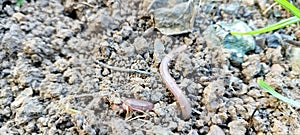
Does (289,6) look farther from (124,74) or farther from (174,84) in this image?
(124,74)

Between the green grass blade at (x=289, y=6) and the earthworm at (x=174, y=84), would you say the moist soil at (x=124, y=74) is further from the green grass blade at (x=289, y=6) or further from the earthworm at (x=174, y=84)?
the green grass blade at (x=289, y=6)

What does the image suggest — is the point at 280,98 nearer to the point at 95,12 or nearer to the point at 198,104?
the point at 198,104

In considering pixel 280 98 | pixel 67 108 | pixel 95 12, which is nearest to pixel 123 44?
pixel 95 12

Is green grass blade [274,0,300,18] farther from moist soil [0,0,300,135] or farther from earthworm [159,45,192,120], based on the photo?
earthworm [159,45,192,120]

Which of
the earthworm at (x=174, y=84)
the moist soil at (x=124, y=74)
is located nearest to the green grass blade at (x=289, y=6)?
the moist soil at (x=124, y=74)

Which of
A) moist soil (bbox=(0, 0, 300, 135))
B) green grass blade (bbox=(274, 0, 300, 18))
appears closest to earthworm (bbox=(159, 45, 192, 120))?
moist soil (bbox=(0, 0, 300, 135))
